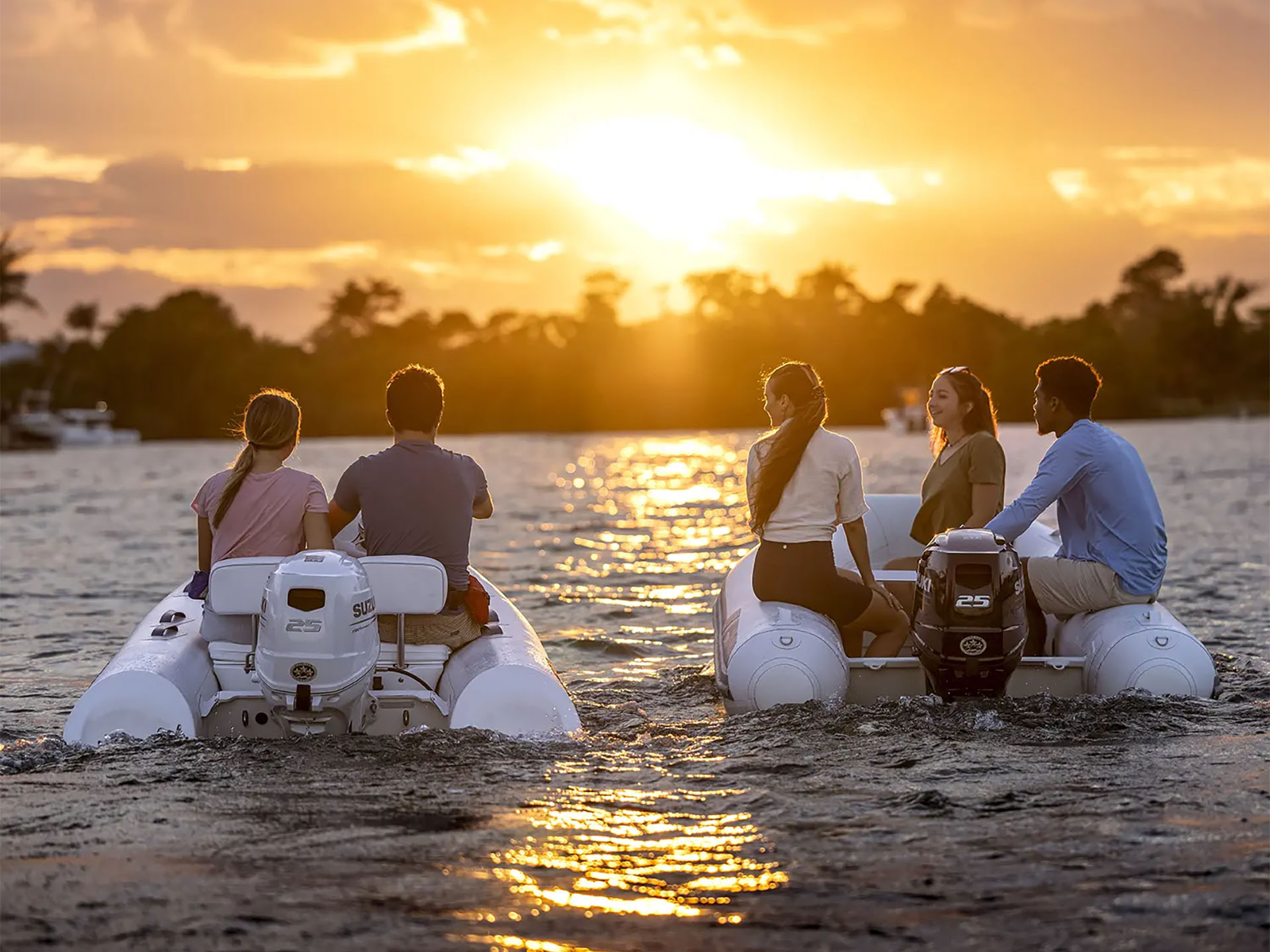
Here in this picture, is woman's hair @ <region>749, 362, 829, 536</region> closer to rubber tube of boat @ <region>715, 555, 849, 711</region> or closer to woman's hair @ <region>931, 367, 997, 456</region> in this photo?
rubber tube of boat @ <region>715, 555, 849, 711</region>

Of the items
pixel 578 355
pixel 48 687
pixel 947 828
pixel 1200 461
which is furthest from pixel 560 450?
pixel 947 828

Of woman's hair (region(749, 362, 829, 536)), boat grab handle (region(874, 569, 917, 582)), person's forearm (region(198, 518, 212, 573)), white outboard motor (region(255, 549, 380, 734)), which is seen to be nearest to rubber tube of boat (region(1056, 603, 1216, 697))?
boat grab handle (region(874, 569, 917, 582))

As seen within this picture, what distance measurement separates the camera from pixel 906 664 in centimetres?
692

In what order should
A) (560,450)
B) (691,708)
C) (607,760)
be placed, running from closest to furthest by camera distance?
(607,760) → (691,708) → (560,450)

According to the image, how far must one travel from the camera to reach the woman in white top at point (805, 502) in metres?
6.96

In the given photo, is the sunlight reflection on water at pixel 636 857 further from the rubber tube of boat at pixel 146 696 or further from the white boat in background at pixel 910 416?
the white boat in background at pixel 910 416

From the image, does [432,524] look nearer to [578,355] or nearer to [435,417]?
[435,417]

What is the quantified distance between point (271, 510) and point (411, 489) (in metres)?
0.55

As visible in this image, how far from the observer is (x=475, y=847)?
16.1 ft

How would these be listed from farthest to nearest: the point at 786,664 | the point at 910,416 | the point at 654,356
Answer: the point at 654,356 → the point at 910,416 → the point at 786,664

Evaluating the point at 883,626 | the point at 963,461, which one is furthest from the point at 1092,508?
the point at 883,626

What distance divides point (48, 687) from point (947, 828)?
567cm

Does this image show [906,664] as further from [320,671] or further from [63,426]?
[63,426]

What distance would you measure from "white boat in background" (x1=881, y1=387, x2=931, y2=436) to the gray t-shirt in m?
77.8
